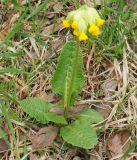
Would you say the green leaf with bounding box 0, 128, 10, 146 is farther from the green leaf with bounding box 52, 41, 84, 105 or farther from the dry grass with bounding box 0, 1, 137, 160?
the green leaf with bounding box 52, 41, 84, 105

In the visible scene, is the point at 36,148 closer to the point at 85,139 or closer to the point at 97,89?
the point at 85,139

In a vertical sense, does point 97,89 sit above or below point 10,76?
below

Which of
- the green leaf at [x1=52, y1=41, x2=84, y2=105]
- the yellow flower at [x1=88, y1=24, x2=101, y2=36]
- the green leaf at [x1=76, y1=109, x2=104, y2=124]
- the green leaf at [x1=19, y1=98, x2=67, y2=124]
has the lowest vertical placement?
the green leaf at [x1=76, y1=109, x2=104, y2=124]

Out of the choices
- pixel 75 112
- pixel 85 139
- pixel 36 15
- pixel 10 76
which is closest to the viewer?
pixel 85 139

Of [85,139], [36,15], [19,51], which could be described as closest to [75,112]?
[85,139]

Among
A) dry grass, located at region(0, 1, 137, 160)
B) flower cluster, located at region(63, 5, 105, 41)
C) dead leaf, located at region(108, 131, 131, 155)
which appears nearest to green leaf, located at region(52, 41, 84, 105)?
dry grass, located at region(0, 1, 137, 160)

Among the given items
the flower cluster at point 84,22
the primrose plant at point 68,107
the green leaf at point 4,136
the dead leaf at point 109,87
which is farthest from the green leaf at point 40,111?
the flower cluster at point 84,22

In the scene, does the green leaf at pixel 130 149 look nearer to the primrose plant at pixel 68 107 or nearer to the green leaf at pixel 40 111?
the primrose plant at pixel 68 107
